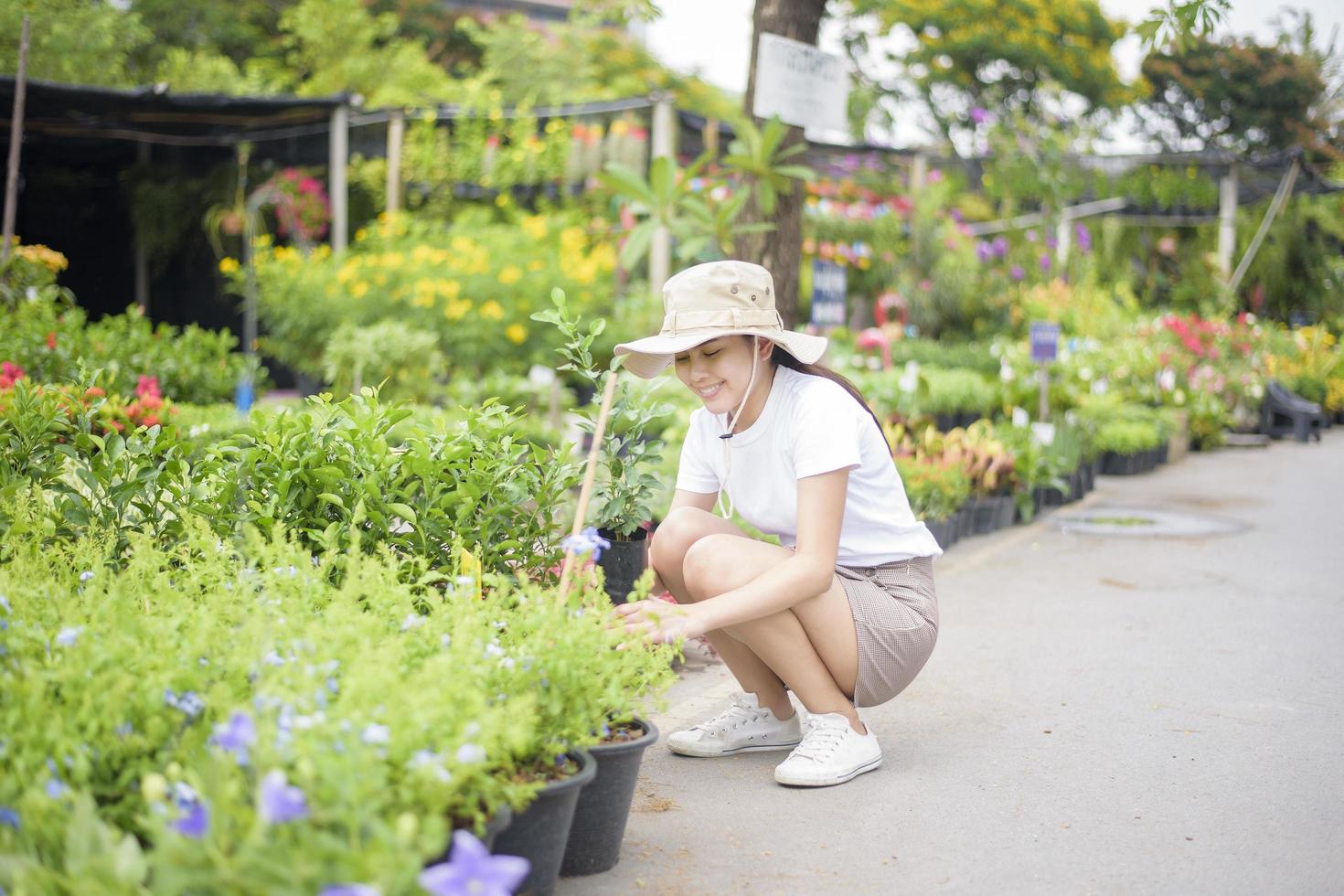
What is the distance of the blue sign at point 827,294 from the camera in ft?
28.6

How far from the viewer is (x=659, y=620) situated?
8.84 feet

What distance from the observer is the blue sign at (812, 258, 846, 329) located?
872 cm

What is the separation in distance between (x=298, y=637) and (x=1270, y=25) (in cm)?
3219

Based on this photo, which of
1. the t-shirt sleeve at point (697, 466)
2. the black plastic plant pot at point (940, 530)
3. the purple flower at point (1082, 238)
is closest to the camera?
the t-shirt sleeve at point (697, 466)

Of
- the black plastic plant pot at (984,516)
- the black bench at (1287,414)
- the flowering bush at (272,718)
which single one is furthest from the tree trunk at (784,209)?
the black bench at (1287,414)

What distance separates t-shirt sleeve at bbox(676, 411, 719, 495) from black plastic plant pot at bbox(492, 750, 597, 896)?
1.19 metres

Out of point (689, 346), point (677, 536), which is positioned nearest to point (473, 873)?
point (689, 346)

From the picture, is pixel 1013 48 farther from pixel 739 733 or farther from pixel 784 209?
pixel 739 733

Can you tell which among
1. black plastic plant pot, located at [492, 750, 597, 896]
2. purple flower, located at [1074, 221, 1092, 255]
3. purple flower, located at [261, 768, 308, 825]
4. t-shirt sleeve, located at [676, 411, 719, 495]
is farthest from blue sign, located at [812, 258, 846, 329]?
purple flower, located at [1074, 221, 1092, 255]

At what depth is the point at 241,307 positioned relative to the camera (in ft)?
42.9

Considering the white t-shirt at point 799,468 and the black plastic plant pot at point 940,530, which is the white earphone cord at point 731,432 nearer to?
the white t-shirt at point 799,468

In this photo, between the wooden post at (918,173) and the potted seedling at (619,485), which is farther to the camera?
the wooden post at (918,173)

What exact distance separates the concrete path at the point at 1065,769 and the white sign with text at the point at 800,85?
92.5 inches

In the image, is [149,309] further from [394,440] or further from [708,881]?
[708,881]
